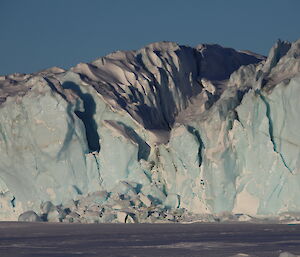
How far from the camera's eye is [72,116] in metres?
33.4

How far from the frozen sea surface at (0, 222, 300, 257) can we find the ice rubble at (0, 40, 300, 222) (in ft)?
3.52

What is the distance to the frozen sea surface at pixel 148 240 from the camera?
20812mm

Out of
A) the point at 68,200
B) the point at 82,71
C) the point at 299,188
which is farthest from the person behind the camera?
the point at 82,71

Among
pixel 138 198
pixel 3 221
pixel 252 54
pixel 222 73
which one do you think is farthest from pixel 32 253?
pixel 252 54

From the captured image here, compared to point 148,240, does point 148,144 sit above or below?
below

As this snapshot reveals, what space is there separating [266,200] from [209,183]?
2437 mm

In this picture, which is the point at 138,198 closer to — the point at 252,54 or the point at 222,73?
the point at 222,73

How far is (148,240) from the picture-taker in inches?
955

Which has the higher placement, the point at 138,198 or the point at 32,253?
the point at 32,253

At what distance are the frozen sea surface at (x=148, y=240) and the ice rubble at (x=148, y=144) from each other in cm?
107

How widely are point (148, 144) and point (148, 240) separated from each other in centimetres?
1021

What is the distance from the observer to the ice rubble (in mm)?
30094

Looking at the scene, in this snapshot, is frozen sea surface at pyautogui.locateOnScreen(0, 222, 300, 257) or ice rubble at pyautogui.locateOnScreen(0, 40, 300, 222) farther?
ice rubble at pyautogui.locateOnScreen(0, 40, 300, 222)

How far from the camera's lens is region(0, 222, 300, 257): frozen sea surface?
68.3 feet
